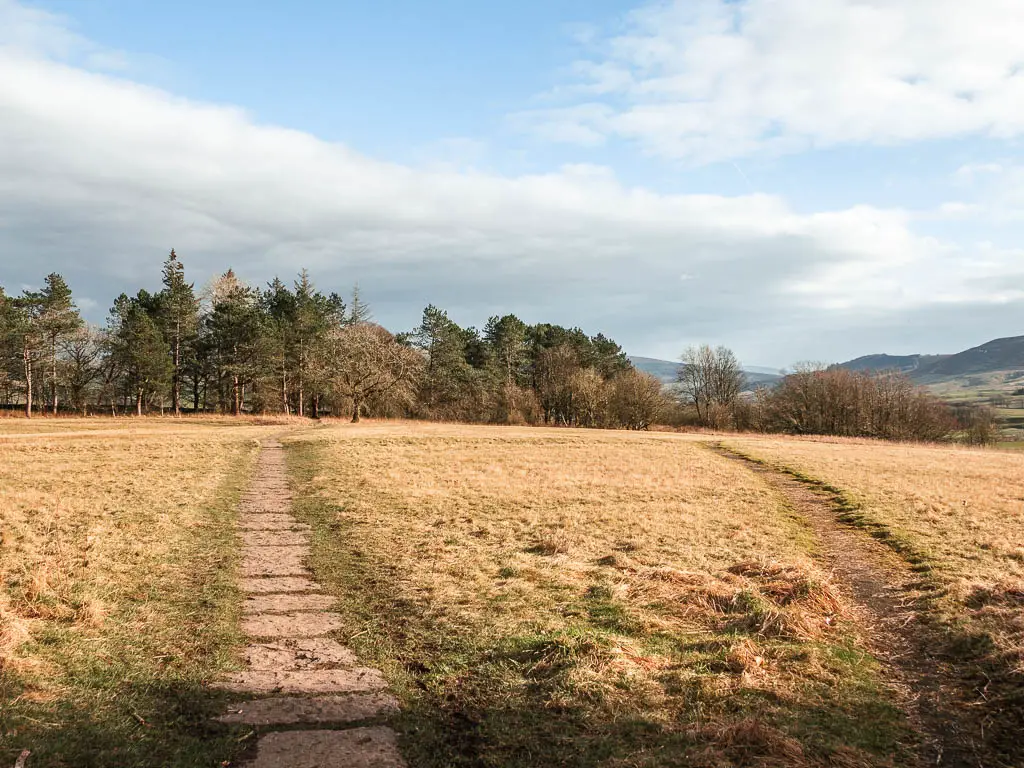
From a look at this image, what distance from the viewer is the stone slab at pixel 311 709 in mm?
5875

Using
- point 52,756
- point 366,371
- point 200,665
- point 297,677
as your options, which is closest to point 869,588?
point 297,677

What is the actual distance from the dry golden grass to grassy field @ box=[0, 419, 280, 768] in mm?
8780

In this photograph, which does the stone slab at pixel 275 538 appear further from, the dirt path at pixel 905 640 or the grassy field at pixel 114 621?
the dirt path at pixel 905 640

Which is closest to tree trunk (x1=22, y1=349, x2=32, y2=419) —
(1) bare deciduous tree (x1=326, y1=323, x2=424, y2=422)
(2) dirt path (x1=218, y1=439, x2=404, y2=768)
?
(1) bare deciduous tree (x1=326, y1=323, x2=424, y2=422)

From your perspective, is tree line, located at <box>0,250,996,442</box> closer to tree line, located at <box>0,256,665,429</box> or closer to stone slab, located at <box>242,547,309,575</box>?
tree line, located at <box>0,256,665,429</box>

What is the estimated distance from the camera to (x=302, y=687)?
21.4 feet

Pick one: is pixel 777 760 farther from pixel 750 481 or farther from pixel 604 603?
pixel 750 481

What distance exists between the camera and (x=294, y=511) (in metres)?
15.9

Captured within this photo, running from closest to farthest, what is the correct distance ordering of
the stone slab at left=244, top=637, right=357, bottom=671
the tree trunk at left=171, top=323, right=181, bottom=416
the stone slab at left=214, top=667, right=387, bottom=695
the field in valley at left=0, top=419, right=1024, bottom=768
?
the field in valley at left=0, top=419, right=1024, bottom=768 → the stone slab at left=214, top=667, right=387, bottom=695 → the stone slab at left=244, top=637, right=357, bottom=671 → the tree trunk at left=171, top=323, right=181, bottom=416

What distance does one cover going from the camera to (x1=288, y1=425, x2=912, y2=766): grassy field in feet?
18.7

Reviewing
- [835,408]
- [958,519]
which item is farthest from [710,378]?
[958,519]

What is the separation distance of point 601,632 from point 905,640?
407cm

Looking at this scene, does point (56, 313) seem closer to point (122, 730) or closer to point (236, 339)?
point (236, 339)

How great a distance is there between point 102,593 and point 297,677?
417 cm
